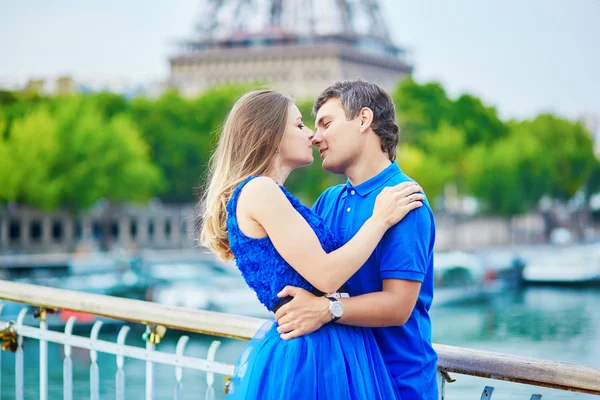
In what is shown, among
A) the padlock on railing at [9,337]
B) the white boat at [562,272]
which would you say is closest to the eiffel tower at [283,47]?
the white boat at [562,272]

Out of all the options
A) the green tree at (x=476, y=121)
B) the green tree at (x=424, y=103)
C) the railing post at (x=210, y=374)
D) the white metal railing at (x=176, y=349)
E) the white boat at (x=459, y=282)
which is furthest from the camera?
the green tree at (x=476, y=121)

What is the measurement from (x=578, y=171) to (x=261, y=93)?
210 feet

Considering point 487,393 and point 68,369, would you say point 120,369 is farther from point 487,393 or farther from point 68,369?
point 487,393

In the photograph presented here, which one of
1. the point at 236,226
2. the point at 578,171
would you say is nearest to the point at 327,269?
the point at 236,226

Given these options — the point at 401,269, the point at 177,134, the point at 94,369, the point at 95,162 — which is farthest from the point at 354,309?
the point at 177,134

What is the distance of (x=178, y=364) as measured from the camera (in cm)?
369

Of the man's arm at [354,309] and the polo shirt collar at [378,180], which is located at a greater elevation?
the polo shirt collar at [378,180]

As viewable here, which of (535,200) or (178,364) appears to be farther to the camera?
(535,200)

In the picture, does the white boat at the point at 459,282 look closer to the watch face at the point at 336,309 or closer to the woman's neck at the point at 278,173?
the woman's neck at the point at 278,173

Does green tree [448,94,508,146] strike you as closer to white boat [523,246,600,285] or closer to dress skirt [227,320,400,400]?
white boat [523,246,600,285]

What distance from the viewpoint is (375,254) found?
2.99 meters

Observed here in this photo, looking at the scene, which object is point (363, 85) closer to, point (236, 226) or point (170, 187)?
point (236, 226)

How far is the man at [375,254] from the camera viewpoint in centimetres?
288

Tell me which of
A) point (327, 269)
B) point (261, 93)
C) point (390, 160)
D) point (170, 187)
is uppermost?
point (261, 93)
